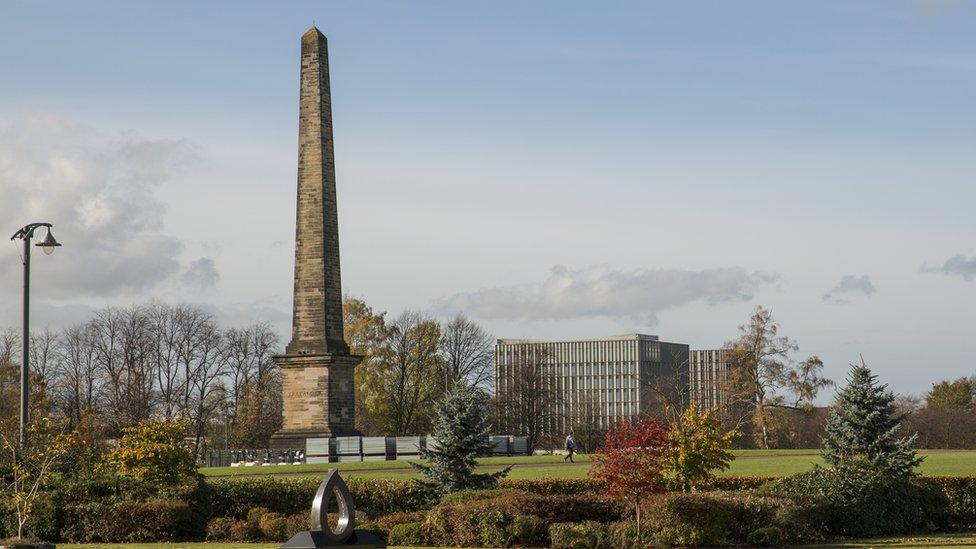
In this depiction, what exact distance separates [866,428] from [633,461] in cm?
1136

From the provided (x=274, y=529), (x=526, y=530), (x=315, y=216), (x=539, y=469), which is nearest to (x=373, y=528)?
(x=274, y=529)

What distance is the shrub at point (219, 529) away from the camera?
30.8m

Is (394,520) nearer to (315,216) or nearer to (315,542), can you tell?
(315,542)

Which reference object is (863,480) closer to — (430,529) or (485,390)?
(430,529)

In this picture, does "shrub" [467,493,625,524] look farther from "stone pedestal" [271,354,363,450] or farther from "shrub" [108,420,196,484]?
"stone pedestal" [271,354,363,450]

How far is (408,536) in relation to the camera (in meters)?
29.2

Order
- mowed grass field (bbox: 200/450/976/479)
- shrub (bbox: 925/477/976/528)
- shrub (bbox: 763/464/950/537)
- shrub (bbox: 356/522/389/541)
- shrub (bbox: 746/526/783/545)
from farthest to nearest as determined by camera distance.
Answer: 1. mowed grass field (bbox: 200/450/976/479)
2. shrub (bbox: 925/477/976/528)
3. shrub (bbox: 763/464/950/537)
4. shrub (bbox: 356/522/389/541)
5. shrub (bbox: 746/526/783/545)

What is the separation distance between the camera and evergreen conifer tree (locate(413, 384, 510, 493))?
32.2 m

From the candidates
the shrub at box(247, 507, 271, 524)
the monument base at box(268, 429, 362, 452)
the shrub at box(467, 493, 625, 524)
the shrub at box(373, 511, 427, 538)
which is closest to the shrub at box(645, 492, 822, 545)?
the shrub at box(467, 493, 625, 524)

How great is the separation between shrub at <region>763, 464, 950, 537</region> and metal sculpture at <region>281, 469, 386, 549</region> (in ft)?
55.6

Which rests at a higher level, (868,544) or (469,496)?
(469,496)

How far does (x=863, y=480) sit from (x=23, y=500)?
18.8m

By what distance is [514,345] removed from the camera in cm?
18688

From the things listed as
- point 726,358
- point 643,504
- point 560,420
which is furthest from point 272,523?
point 560,420
